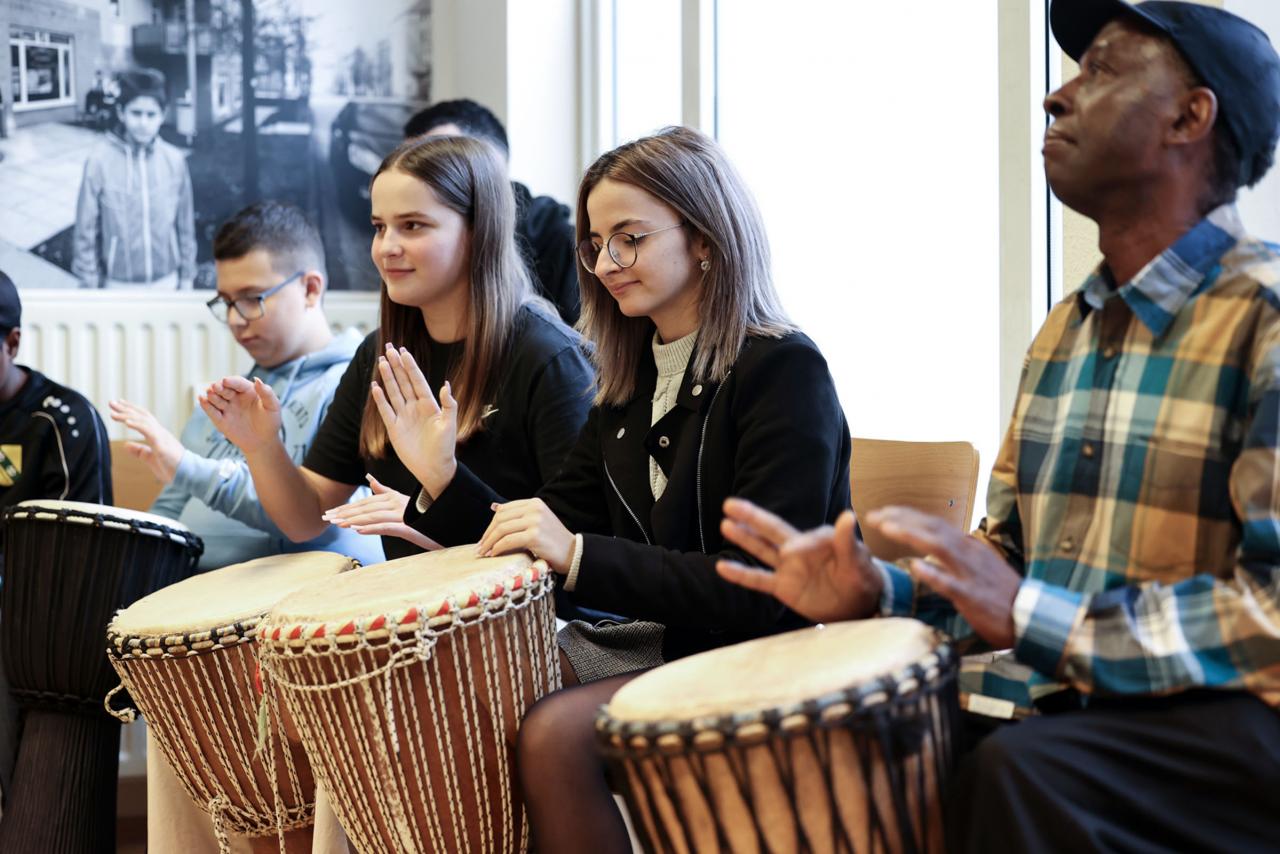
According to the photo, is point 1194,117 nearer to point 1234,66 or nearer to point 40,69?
point 1234,66

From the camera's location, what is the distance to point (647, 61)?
4.55 metres

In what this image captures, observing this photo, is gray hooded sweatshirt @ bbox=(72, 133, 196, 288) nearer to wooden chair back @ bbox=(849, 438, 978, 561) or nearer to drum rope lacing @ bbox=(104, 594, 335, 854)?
drum rope lacing @ bbox=(104, 594, 335, 854)

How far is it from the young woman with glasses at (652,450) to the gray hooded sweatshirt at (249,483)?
859 mm

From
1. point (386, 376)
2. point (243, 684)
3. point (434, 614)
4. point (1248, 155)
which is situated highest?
point (1248, 155)

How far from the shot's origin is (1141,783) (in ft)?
4.59

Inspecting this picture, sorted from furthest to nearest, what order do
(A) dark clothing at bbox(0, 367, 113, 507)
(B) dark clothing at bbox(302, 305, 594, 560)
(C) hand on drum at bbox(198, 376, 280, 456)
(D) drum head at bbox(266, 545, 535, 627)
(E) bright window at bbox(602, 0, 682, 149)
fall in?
1. (E) bright window at bbox(602, 0, 682, 149)
2. (A) dark clothing at bbox(0, 367, 113, 507)
3. (C) hand on drum at bbox(198, 376, 280, 456)
4. (B) dark clothing at bbox(302, 305, 594, 560)
5. (D) drum head at bbox(266, 545, 535, 627)

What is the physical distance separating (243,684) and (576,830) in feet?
2.45

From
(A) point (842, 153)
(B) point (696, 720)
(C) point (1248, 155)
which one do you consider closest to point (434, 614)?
(B) point (696, 720)

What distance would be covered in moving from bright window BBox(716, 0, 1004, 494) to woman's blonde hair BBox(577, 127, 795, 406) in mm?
696

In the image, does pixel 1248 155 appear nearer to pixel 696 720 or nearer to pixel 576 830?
pixel 696 720

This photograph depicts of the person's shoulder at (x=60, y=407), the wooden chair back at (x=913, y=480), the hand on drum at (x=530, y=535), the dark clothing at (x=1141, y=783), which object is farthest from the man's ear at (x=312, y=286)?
the dark clothing at (x=1141, y=783)

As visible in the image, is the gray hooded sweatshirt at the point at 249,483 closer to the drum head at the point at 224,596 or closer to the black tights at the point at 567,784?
the drum head at the point at 224,596

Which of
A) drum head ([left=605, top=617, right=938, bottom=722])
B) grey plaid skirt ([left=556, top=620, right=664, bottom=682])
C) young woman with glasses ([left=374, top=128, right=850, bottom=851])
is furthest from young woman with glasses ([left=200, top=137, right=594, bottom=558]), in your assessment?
drum head ([left=605, top=617, right=938, bottom=722])

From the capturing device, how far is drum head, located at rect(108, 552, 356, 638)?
241 centimetres
